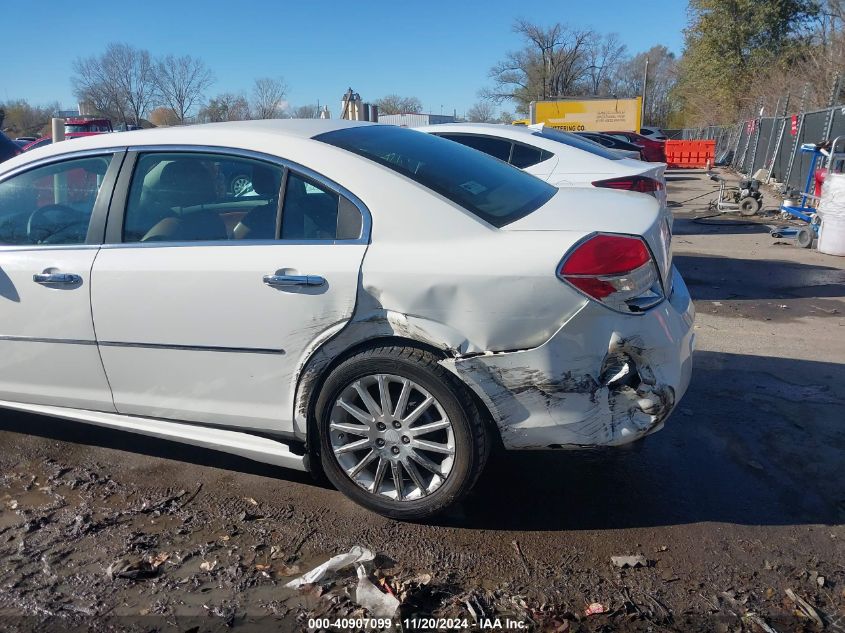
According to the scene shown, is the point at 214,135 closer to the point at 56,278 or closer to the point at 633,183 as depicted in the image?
the point at 56,278

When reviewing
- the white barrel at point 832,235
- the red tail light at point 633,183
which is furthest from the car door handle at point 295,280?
the white barrel at point 832,235

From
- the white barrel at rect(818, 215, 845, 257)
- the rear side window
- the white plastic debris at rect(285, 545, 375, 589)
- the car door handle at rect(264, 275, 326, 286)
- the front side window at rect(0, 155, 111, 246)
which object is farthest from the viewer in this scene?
the white barrel at rect(818, 215, 845, 257)

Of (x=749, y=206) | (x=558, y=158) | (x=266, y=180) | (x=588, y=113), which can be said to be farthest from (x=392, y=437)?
(x=588, y=113)

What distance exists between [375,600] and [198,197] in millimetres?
2048

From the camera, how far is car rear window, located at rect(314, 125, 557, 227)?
316cm

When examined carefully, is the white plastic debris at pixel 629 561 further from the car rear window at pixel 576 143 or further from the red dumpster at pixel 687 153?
the red dumpster at pixel 687 153

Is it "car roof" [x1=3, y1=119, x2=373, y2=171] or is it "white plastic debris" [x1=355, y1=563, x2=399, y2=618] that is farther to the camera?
"car roof" [x1=3, y1=119, x2=373, y2=171]

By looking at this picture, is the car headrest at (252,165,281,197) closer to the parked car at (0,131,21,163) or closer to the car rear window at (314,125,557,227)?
the car rear window at (314,125,557,227)

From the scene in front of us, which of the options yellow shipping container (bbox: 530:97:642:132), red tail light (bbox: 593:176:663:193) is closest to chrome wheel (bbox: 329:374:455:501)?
red tail light (bbox: 593:176:663:193)

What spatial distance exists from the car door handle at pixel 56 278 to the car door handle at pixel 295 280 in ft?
3.48

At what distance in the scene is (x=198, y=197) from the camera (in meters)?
3.45

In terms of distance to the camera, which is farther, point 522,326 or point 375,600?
point 522,326

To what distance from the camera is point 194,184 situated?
136 inches

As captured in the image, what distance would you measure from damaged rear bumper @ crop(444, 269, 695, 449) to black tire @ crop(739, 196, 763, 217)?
11.9m
